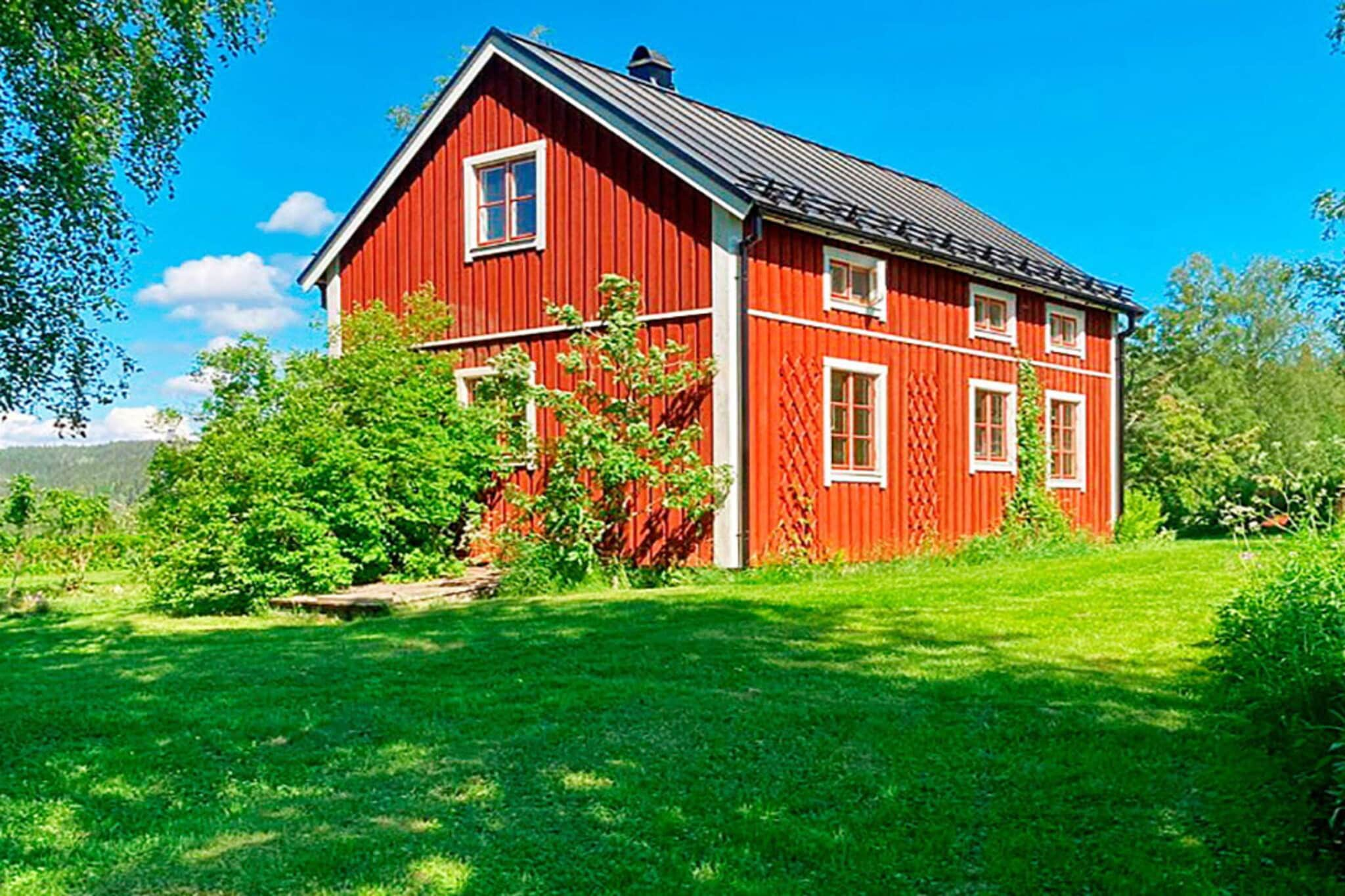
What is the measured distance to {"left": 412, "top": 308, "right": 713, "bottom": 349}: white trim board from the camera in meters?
12.9

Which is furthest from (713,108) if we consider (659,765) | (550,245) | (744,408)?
(659,765)

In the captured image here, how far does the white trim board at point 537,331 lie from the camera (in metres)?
12.9

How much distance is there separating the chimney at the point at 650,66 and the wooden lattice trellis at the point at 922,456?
19.9 ft

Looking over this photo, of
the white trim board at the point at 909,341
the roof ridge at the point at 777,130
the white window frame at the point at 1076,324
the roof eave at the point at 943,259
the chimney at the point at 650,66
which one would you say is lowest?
the white trim board at the point at 909,341

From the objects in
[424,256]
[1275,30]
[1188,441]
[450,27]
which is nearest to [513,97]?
[424,256]

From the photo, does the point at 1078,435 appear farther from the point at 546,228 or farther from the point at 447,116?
the point at 447,116

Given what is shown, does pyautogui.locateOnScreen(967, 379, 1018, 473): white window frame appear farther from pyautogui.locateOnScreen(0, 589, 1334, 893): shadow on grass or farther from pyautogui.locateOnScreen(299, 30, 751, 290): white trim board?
pyautogui.locateOnScreen(0, 589, 1334, 893): shadow on grass

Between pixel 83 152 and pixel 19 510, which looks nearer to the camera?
pixel 83 152

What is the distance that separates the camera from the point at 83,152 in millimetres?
10109

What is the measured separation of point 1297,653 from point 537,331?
411 inches

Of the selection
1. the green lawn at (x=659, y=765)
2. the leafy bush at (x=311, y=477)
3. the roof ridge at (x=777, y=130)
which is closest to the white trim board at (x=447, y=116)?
the roof ridge at (x=777, y=130)

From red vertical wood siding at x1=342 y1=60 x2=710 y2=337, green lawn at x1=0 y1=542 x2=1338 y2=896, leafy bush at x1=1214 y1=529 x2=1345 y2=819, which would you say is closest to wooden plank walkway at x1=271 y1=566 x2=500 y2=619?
green lawn at x1=0 y1=542 x2=1338 y2=896

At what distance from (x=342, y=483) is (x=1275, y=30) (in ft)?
53.1

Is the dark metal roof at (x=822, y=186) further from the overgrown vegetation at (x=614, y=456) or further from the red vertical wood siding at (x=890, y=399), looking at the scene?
the overgrown vegetation at (x=614, y=456)
